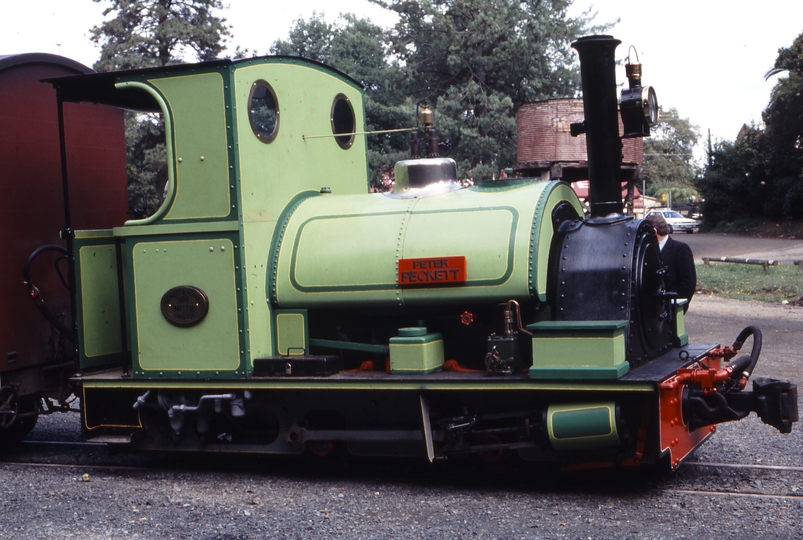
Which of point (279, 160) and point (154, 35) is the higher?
point (154, 35)

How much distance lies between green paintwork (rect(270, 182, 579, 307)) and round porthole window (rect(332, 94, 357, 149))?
3.21 ft

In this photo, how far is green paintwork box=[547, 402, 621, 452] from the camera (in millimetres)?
4730

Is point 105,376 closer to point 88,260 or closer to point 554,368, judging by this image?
point 88,260

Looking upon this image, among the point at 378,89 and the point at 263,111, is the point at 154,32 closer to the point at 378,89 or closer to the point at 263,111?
the point at 378,89

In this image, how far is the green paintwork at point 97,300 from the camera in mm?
6145

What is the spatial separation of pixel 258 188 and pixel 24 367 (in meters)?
2.46

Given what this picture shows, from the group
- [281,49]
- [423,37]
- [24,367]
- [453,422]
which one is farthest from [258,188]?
[281,49]

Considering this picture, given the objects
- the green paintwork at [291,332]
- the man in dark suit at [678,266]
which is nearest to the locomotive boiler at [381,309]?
the green paintwork at [291,332]

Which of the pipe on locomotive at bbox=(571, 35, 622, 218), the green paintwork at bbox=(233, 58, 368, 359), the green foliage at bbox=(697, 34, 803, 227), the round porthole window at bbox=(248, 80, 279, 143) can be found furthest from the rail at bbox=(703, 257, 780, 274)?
the round porthole window at bbox=(248, 80, 279, 143)

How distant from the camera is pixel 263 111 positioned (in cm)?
585

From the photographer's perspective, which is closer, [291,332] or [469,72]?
[291,332]

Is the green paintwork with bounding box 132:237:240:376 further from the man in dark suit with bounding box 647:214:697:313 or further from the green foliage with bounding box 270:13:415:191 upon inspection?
the green foliage with bounding box 270:13:415:191

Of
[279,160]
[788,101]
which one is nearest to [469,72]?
[279,160]

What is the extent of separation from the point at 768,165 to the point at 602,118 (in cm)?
3545
